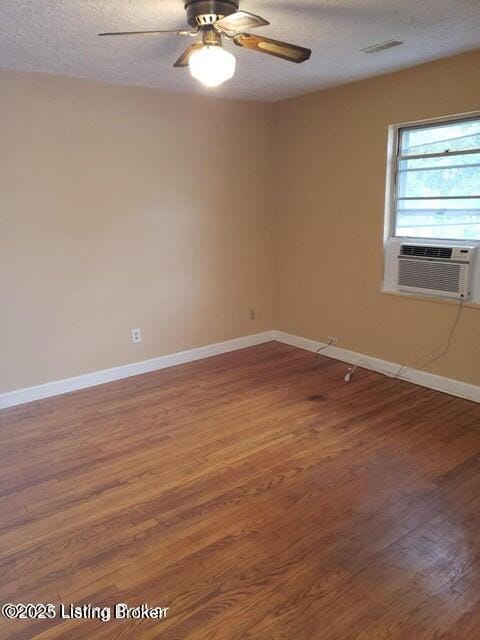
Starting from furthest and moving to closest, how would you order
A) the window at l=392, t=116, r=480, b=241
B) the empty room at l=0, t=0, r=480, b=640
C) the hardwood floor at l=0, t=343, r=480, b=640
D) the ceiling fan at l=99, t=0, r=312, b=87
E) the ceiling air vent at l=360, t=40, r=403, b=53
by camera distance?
the window at l=392, t=116, r=480, b=241, the ceiling air vent at l=360, t=40, r=403, b=53, the ceiling fan at l=99, t=0, r=312, b=87, the empty room at l=0, t=0, r=480, b=640, the hardwood floor at l=0, t=343, r=480, b=640

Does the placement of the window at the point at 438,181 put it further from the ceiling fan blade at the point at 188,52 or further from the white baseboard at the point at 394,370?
the ceiling fan blade at the point at 188,52

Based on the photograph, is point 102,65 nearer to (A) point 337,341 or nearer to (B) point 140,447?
(B) point 140,447

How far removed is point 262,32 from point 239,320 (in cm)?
274

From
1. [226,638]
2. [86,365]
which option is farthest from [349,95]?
[226,638]

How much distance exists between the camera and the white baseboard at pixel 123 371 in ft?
11.7

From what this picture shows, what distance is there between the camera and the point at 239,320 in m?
4.74

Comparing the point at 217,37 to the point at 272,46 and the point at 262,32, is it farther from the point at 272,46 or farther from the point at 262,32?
the point at 262,32

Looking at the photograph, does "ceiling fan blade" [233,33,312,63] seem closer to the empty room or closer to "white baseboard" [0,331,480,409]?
the empty room

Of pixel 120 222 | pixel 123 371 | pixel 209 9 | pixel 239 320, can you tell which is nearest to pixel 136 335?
pixel 123 371

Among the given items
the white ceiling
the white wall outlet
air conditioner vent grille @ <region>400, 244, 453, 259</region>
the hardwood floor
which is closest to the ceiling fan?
the white ceiling

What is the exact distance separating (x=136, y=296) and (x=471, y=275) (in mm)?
2680

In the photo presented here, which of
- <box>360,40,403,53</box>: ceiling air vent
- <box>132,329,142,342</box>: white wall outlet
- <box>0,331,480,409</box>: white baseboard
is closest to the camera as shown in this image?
<box>360,40,403,53</box>: ceiling air vent

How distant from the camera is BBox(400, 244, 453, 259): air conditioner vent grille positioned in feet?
11.0

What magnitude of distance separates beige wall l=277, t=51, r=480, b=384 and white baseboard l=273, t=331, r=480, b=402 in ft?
0.19
